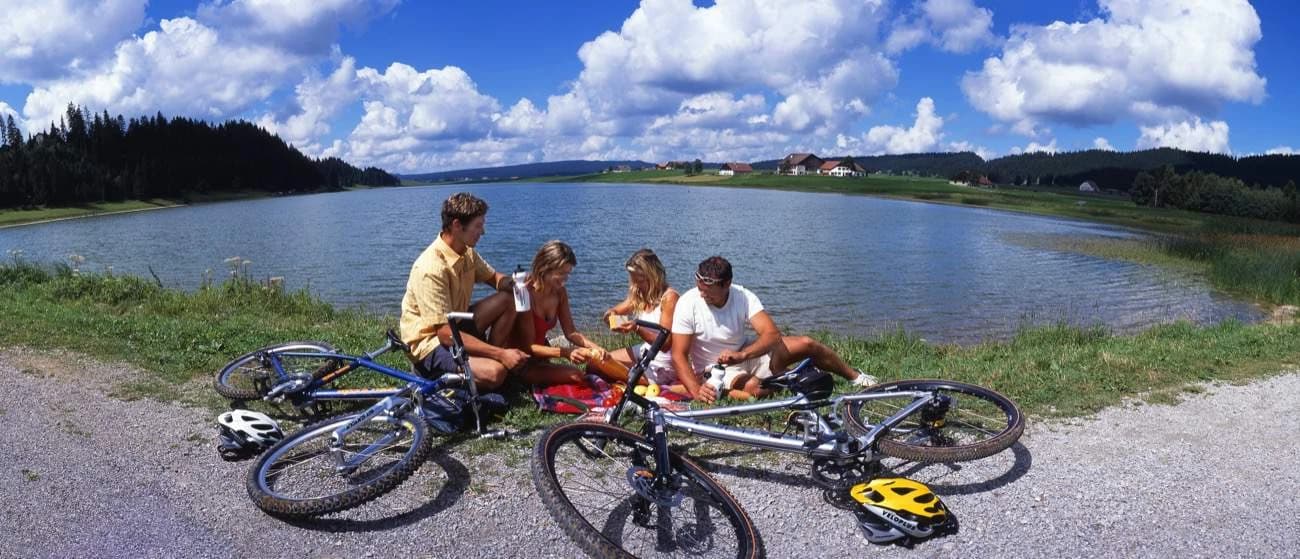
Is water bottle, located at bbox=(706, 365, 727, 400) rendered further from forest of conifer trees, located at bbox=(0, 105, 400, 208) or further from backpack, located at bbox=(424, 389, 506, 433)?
forest of conifer trees, located at bbox=(0, 105, 400, 208)

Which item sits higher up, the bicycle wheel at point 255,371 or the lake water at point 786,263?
the bicycle wheel at point 255,371

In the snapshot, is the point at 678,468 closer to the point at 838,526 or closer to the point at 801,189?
the point at 838,526

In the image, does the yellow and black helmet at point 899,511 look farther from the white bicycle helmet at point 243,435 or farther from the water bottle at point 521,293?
the white bicycle helmet at point 243,435

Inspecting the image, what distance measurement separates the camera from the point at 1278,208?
70250 mm

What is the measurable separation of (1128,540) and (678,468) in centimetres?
267

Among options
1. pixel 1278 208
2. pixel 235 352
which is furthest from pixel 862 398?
pixel 1278 208

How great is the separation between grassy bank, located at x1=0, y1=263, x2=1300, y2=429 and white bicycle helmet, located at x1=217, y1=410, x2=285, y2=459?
176cm

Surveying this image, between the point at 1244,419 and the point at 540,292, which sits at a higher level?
the point at 540,292

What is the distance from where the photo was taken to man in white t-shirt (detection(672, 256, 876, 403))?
6699 mm

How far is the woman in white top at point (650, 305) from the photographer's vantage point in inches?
303

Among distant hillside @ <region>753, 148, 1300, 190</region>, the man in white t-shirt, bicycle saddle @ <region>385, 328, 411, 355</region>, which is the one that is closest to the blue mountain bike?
bicycle saddle @ <region>385, 328, 411, 355</region>

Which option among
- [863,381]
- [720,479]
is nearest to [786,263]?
[863,381]

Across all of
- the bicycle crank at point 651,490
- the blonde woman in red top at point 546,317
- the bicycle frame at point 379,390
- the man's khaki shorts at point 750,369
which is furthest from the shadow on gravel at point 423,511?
the man's khaki shorts at point 750,369

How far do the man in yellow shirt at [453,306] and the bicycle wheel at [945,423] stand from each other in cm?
294
